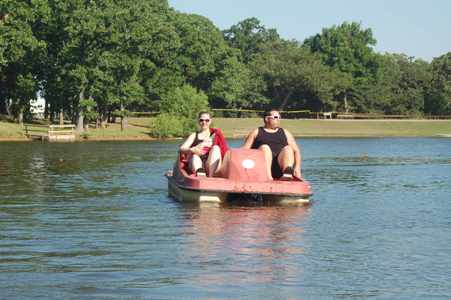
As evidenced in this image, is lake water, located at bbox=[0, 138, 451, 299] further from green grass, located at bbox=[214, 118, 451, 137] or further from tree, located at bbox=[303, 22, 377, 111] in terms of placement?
tree, located at bbox=[303, 22, 377, 111]

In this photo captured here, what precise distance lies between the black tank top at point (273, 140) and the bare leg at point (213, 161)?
2.74ft

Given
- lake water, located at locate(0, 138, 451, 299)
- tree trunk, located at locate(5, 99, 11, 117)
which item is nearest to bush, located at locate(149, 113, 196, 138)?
tree trunk, located at locate(5, 99, 11, 117)

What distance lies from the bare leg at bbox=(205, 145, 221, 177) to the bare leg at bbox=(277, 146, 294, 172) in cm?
138

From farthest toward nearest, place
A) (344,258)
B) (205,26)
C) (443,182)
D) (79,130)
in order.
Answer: (205,26), (79,130), (443,182), (344,258)

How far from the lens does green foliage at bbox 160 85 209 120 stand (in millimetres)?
90988

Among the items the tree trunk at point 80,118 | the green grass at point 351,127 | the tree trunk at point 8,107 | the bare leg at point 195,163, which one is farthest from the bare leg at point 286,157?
the green grass at point 351,127

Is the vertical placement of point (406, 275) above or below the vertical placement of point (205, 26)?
below

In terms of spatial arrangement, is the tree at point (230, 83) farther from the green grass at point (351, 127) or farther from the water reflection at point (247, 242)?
the water reflection at point (247, 242)

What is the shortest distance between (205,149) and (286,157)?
1939 millimetres

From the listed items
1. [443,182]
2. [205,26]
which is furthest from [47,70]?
A: [443,182]

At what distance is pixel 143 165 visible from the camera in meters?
40.7

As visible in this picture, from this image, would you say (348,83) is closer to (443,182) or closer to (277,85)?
(277,85)

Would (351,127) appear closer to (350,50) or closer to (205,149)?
(350,50)

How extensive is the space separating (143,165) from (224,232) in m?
23.9
